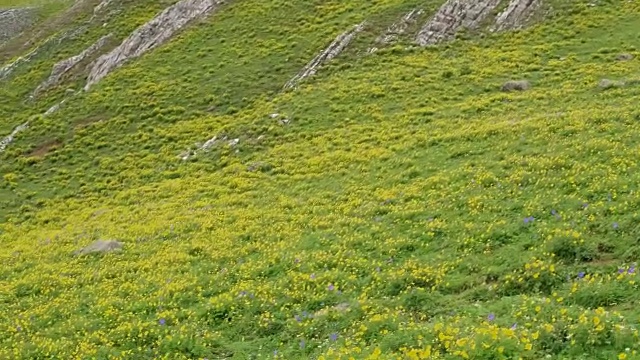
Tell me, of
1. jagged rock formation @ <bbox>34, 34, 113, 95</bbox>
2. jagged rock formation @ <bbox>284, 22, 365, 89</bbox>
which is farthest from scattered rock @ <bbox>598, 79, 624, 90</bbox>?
jagged rock formation @ <bbox>34, 34, 113, 95</bbox>

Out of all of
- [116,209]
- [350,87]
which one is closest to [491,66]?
[350,87]

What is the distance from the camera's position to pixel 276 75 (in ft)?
144

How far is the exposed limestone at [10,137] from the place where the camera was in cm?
4154

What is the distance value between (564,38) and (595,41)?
210cm

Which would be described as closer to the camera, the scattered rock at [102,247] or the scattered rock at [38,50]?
the scattered rock at [102,247]

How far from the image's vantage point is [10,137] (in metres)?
42.5

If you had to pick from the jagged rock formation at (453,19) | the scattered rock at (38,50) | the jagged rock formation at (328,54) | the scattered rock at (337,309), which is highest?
the scattered rock at (38,50)

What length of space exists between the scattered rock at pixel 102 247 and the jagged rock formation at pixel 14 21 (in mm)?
52208

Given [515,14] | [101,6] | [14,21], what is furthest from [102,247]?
[14,21]

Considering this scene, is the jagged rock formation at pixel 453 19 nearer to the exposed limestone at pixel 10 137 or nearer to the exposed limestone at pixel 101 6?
the exposed limestone at pixel 10 137

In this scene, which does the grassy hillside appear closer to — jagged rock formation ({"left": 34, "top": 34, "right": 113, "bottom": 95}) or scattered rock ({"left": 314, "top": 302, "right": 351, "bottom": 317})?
scattered rock ({"left": 314, "top": 302, "right": 351, "bottom": 317})

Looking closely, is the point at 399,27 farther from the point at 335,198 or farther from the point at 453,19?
the point at 335,198

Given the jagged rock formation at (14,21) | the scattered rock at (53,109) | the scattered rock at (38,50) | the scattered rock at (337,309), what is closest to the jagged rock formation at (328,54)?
the scattered rock at (53,109)

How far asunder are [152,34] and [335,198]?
35803 millimetres
